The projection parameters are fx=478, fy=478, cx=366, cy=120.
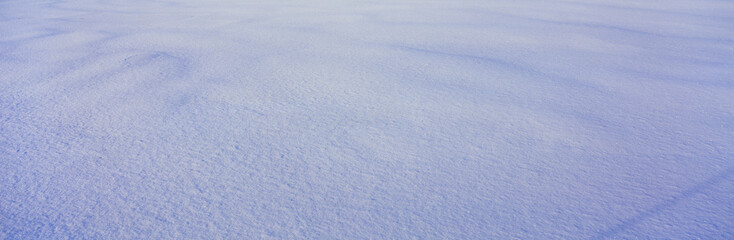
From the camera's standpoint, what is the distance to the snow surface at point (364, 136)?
146cm

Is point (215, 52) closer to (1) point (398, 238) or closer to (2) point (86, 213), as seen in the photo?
(2) point (86, 213)

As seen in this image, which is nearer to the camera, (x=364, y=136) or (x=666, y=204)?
(x=666, y=204)

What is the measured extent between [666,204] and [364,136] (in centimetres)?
108

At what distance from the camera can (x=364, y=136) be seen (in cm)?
197

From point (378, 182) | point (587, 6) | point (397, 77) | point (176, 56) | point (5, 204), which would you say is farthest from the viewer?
point (587, 6)

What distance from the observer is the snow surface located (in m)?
1.46

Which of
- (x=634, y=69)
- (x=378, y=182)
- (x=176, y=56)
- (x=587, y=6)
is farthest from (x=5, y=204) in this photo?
(x=587, y=6)

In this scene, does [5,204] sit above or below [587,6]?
above

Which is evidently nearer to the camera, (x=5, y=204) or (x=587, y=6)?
(x=5, y=204)

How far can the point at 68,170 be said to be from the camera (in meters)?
1.69

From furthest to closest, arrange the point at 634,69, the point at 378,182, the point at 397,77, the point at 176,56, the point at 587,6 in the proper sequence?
the point at 587,6, the point at 176,56, the point at 634,69, the point at 397,77, the point at 378,182

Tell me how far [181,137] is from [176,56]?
135 centimetres

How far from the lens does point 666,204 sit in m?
1.53

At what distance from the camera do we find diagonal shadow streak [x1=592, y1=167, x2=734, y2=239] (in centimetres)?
141
